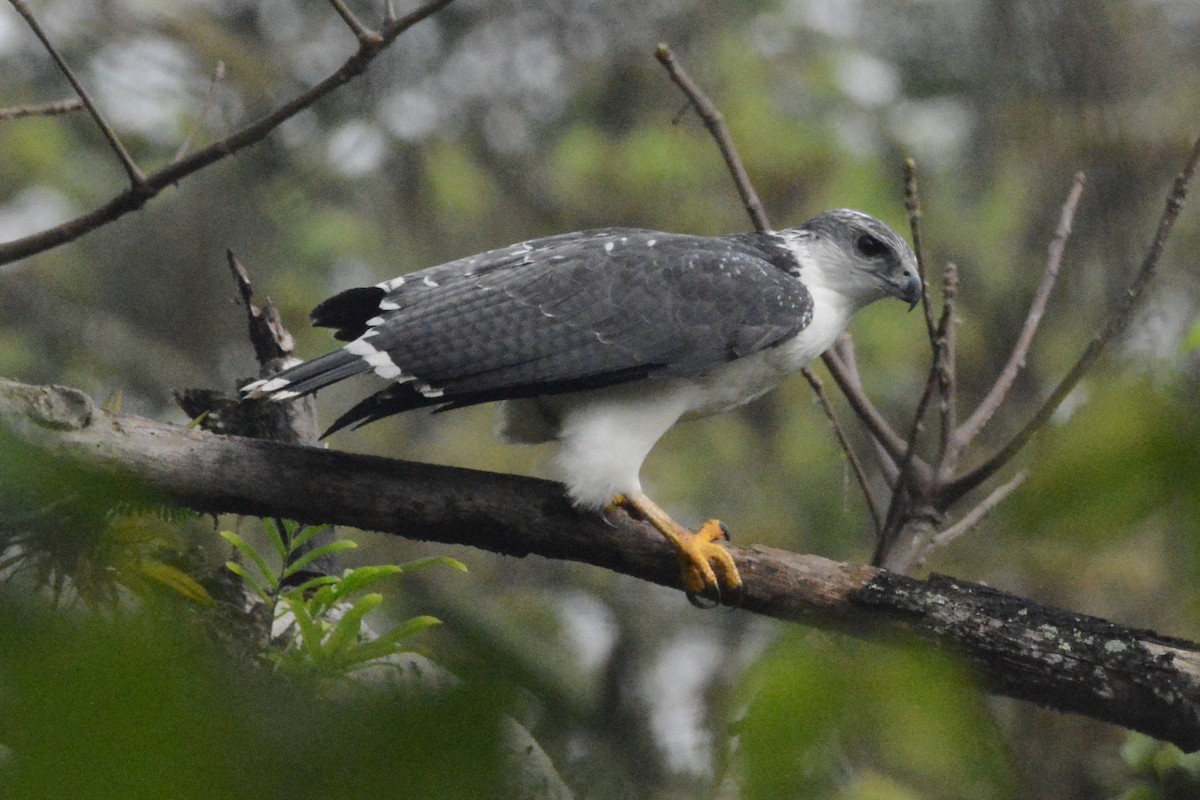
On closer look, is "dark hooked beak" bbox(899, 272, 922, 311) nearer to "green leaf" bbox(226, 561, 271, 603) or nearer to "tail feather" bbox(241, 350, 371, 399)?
"tail feather" bbox(241, 350, 371, 399)

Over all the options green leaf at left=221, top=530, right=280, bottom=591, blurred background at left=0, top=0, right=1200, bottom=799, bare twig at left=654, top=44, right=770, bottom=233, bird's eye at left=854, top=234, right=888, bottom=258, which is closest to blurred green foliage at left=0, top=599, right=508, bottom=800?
green leaf at left=221, top=530, right=280, bottom=591

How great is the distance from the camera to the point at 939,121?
28.7 ft

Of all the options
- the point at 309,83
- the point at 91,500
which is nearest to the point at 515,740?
the point at 91,500

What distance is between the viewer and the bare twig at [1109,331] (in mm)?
2975

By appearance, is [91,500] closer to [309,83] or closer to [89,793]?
[89,793]

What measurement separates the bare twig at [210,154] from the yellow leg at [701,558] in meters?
1.16

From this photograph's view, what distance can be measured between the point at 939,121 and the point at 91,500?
8.57 m

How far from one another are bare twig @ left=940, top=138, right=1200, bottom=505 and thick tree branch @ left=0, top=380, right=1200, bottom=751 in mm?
513

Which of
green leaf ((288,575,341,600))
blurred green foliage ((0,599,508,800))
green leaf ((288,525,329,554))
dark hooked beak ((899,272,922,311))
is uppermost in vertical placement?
blurred green foliage ((0,599,508,800))

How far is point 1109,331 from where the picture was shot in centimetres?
315

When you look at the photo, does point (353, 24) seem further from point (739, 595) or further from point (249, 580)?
point (739, 595)

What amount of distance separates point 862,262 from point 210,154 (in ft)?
6.06

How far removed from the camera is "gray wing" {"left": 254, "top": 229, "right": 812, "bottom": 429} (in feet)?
9.80

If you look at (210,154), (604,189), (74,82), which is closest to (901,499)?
(210,154)
